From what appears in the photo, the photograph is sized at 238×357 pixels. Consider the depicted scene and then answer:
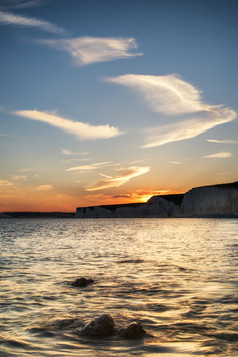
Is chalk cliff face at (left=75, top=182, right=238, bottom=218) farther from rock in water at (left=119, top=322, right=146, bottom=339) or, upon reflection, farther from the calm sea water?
rock in water at (left=119, top=322, right=146, bottom=339)

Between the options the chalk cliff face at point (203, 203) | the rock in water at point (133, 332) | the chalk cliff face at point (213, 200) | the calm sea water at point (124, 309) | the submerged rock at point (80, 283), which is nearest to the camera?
the calm sea water at point (124, 309)

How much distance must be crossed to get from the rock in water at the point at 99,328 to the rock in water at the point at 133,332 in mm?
245

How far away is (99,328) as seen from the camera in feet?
18.1

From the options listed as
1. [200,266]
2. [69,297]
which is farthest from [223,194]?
[69,297]

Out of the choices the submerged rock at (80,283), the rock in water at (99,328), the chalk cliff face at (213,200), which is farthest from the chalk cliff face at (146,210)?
the rock in water at (99,328)

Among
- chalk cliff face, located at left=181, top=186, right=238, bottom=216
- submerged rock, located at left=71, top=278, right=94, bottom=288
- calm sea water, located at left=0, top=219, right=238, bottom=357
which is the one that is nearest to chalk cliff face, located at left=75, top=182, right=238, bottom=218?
chalk cliff face, located at left=181, top=186, right=238, bottom=216

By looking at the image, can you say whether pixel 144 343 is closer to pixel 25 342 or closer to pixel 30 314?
pixel 25 342

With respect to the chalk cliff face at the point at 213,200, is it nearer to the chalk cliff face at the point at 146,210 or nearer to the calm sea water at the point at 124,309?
the chalk cliff face at the point at 146,210

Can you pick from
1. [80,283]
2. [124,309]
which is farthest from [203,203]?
[124,309]

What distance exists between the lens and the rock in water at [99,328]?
5469 mm

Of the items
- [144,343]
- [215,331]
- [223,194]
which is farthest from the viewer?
[223,194]

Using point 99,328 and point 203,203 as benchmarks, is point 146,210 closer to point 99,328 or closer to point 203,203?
point 203,203

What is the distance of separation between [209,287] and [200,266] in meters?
4.19

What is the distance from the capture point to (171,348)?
485 centimetres
